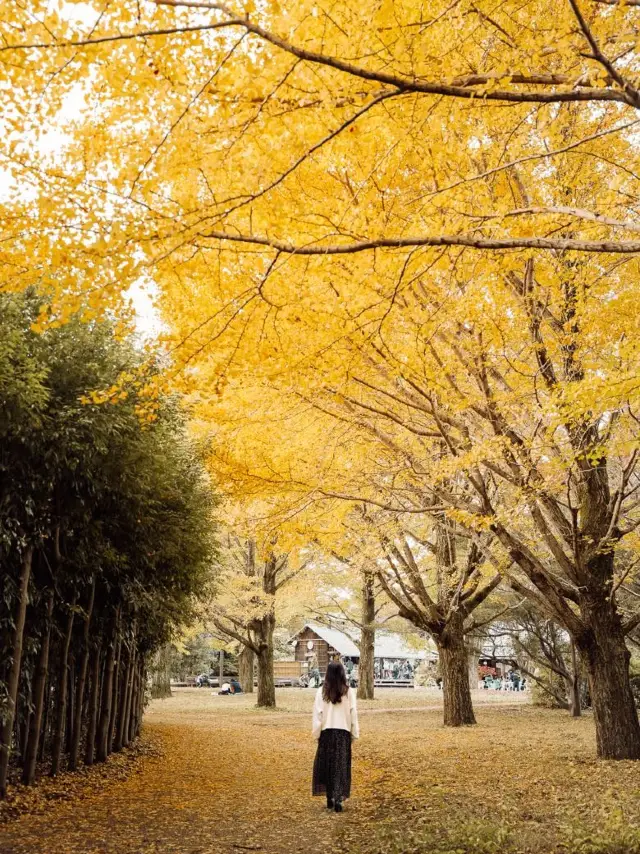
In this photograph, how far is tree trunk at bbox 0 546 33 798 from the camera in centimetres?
641

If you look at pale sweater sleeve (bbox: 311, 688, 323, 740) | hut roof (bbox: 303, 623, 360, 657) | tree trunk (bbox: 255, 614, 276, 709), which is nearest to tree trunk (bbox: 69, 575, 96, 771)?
pale sweater sleeve (bbox: 311, 688, 323, 740)

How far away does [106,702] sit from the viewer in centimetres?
984

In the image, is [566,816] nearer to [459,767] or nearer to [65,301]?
[459,767]

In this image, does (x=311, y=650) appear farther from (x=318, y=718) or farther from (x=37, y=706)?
(x=318, y=718)

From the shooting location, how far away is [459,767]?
9211mm

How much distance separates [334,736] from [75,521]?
11.3ft

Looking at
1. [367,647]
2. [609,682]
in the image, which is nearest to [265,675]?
[367,647]

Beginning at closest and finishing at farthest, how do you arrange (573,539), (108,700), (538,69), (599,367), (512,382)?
1. (538,69)
2. (599,367)
3. (512,382)
4. (573,539)
5. (108,700)

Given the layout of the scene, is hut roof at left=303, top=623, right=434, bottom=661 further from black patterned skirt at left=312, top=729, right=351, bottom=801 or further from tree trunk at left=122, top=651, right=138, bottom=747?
black patterned skirt at left=312, top=729, right=351, bottom=801

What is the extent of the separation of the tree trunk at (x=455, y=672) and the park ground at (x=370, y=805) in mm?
2875

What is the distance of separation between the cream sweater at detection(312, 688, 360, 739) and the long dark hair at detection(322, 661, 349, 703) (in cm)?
5

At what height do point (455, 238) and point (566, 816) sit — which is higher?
point (455, 238)

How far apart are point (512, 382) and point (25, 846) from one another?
6.25 m

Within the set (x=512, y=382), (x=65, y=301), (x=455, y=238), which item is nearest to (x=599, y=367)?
(x=512, y=382)
